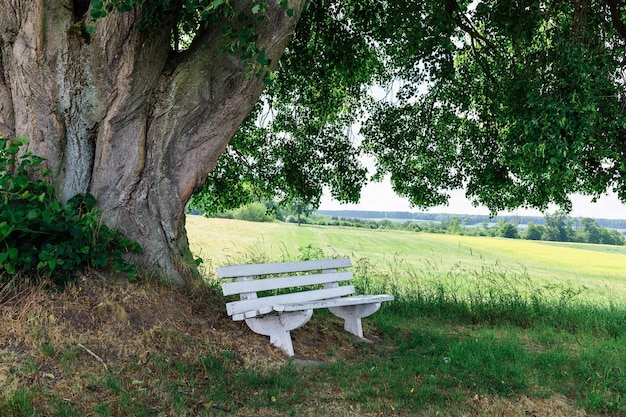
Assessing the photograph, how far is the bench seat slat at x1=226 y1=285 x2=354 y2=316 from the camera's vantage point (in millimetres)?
5402

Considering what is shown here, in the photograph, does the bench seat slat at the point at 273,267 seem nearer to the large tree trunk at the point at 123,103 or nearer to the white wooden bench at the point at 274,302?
the white wooden bench at the point at 274,302

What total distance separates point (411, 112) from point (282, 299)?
6.89m

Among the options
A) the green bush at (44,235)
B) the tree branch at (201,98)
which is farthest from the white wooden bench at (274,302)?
the tree branch at (201,98)

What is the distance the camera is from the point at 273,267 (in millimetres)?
6004

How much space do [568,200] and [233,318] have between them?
927cm

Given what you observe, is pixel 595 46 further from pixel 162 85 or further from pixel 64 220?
pixel 64 220

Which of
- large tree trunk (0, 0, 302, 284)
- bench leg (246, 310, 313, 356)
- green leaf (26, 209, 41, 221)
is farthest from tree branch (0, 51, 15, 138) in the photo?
bench leg (246, 310, 313, 356)

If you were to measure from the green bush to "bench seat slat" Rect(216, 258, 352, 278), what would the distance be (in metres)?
0.92

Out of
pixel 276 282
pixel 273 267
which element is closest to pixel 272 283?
pixel 276 282

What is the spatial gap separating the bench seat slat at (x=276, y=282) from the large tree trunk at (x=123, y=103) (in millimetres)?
809

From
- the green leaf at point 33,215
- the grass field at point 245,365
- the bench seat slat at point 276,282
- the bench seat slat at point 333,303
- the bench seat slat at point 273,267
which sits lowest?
the grass field at point 245,365

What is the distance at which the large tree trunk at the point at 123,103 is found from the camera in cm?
582

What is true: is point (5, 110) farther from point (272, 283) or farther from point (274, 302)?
point (274, 302)

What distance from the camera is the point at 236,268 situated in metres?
5.64
